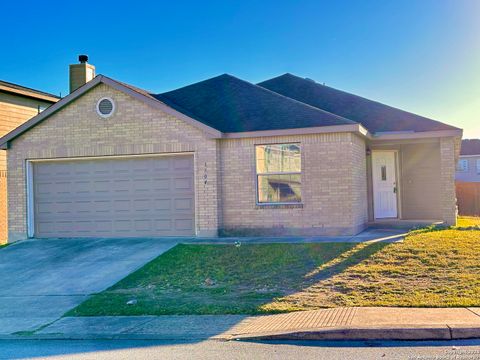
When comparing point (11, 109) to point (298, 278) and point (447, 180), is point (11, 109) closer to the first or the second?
point (298, 278)

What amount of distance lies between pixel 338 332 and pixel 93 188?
36.0 feet

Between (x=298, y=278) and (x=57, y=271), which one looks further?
(x=57, y=271)

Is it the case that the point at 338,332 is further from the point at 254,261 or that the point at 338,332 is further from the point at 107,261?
the point at 107,261

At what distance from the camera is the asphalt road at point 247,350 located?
22.0 ft

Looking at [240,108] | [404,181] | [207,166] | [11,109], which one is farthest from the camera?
[11,109]

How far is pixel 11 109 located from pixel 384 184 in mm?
13851

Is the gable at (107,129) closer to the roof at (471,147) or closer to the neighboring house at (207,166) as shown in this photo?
the neighboring house at (207,166)

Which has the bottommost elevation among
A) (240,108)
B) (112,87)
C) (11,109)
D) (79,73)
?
(240,108)

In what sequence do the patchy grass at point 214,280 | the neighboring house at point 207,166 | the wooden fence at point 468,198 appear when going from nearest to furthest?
the patchy grass at point 214,280 < the neighboring house at point 207,166 < the wooden fence at point 468,198

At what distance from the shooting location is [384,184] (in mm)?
18562

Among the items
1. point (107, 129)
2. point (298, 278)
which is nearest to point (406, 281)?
point (298, 278)

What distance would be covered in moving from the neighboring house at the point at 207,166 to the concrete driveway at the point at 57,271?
3.63ft

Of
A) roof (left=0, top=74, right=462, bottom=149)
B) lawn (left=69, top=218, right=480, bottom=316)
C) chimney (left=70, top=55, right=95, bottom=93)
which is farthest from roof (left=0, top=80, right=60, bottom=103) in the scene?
lawn (left=69, top=218, right=480, bottom=316)

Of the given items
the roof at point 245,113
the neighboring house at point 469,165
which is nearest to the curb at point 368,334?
A: the roof at point 245,113
